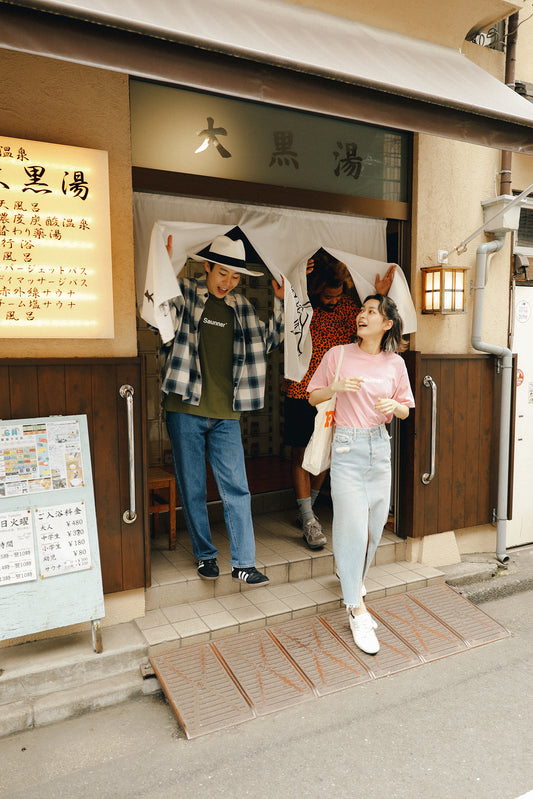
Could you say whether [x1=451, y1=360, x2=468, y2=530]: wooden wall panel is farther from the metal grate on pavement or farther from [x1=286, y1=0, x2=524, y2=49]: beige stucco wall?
[x1=286, y1=0, x2=524, y2=49]: beige stucco wall

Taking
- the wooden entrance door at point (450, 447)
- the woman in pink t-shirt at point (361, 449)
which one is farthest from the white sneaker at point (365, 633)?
the wooden entrance door at point (450, 447)

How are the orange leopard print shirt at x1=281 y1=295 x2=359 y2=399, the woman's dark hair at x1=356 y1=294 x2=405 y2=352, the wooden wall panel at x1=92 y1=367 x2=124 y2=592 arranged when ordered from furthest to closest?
1. the orange leopard print shirt at x1=281 y1=295 x2=359 y2=399
2. the woman's dark hair at x1=356 y1=294 x2=405 y2=352
3. the wooden wall panel at x1=92 y1=367 x2=124 y2=592

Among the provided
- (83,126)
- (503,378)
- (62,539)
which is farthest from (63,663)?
(503,378)

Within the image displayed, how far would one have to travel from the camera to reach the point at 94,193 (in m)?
3.66

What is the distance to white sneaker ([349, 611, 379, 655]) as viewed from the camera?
396 cm

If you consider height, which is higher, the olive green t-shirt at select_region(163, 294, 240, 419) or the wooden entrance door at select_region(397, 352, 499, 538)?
the olive green t-shirt at select_region(163, 294, 240, 419)

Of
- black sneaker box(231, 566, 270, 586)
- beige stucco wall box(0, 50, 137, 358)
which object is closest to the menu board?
beige stucco wall box(0, 50, 137, 358)

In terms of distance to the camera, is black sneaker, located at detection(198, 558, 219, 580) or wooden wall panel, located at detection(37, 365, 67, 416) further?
black sneaker, located at detection(198, 558, 219, 580)

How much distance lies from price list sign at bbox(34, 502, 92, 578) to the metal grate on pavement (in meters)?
0.82

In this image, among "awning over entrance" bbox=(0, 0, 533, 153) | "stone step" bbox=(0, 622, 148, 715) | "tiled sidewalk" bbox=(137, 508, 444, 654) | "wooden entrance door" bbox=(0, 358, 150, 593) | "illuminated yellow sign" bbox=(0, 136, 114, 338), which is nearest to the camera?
"awning over entrance" bbox=(0, 0, 533, 153)

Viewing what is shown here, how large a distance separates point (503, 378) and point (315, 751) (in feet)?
12.2

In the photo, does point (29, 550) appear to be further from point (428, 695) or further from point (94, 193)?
point (428, 695)

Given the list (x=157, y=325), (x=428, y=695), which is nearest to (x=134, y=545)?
(x=157, y=325)

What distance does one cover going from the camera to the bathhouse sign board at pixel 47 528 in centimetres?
342
